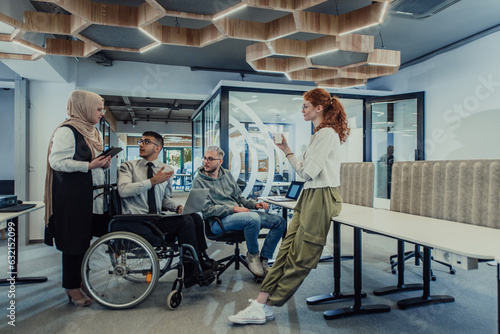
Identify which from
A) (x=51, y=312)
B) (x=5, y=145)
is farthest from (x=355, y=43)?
(x=5, y=145)

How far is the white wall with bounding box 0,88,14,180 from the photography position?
18.6ft

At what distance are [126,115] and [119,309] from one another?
10468 millimetres

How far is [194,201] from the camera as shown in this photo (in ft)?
7.52

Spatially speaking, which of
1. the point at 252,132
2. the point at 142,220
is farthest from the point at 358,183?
the point at 252,132

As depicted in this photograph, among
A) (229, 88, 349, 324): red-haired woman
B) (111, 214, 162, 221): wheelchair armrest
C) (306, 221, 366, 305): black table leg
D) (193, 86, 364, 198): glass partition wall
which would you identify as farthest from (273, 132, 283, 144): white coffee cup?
(193, 86, 364, 198): glass partition wall

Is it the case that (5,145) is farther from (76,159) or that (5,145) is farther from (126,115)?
(126,115)

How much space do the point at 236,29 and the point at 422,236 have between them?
105 inches

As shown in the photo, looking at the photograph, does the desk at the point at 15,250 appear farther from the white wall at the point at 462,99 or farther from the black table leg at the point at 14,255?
the white wall at the point at 462,99

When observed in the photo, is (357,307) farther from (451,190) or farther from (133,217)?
(133,217)

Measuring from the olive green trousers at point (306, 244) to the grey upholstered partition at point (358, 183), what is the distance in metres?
0.94

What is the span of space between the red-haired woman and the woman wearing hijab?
1.14 metres

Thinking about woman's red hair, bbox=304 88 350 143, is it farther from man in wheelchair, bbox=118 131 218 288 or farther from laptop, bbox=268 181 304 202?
man in wheelchair, bbox=118 131 218 288

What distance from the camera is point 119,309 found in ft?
7.30

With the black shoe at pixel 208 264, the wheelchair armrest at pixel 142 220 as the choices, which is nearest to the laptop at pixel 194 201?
the wheelchair armrest at pixel 142 220
